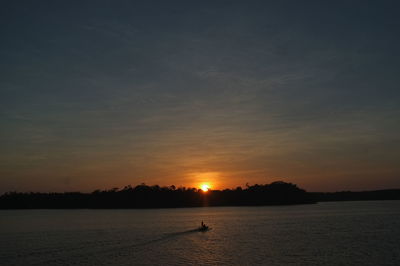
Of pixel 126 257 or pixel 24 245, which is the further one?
pixel 24 245

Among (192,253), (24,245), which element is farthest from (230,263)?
(24,245)

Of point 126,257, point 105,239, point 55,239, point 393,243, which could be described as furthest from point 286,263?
point 55,239

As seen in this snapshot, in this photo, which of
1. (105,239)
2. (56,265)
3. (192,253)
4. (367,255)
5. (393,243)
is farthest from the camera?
(105,239)

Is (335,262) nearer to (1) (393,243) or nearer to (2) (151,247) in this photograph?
(1) (393,243)

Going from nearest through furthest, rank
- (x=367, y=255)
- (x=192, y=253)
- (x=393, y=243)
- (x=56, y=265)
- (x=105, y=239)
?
(x=56, y=265) → (x=367, y=255) → (x=192, y=253) → (x=393, y=243) → (x=105, y=239)

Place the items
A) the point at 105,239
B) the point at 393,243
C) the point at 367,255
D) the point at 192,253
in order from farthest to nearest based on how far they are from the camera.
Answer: the point at 105,239
the point at 393,243
the point at 192,253
the point at 367,255

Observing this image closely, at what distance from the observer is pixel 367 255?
188 feet

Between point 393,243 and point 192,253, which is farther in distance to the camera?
point 393,243

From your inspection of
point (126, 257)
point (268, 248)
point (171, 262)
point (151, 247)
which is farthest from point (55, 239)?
point (268, 248)

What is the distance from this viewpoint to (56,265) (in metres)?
52.1

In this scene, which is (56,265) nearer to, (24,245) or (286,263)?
(24,245)

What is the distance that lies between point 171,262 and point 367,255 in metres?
27.1

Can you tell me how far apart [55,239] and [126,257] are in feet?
93.5

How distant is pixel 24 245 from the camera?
7150cm
